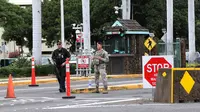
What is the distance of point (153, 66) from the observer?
15070 mm

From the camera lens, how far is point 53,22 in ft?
208

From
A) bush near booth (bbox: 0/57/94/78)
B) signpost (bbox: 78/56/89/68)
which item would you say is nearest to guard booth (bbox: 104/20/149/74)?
bush near booth (bbox: 0/57/94/78)

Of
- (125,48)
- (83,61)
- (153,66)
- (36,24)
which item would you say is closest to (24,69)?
(36,24)

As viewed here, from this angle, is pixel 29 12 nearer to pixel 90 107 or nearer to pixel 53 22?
pixel 53 22

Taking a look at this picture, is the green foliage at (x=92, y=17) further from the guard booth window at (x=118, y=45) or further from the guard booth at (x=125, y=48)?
the guard booth at (x=125, y=48)

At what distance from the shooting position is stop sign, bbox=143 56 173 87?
14.9 meters

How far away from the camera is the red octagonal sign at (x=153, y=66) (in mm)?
14942

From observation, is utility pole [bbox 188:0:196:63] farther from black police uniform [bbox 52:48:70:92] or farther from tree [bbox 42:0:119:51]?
black police uniform [bbox 52:48:70:92]

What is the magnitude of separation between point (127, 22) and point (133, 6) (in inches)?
873

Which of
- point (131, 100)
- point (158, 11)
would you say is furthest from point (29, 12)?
point (131, 100)

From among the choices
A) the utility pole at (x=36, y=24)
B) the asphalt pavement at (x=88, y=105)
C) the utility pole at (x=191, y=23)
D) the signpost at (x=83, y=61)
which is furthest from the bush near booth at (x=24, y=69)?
the utility pole at (x=191, y=23)

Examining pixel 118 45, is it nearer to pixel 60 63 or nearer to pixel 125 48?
pixel 125 48

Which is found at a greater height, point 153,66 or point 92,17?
point 92,17

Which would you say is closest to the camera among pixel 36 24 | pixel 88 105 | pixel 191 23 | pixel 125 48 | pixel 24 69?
pixel 88 105
